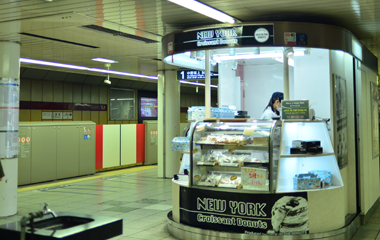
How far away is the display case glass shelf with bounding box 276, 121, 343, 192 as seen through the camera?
16.5ft

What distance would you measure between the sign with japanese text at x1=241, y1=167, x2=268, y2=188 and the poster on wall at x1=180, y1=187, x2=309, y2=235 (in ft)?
0.45

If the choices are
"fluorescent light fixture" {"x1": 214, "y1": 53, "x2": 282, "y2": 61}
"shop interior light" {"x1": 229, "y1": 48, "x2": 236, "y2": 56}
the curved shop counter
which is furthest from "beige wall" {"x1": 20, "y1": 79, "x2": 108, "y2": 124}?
the curved shop counter

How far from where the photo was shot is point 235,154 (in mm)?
5340

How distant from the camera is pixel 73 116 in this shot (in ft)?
49.1

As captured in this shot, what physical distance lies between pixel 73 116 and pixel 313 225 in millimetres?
11758

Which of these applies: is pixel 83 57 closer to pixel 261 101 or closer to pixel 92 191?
pixel 92 191

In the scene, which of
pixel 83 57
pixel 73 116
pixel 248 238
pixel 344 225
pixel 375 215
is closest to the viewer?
pixel 248 238

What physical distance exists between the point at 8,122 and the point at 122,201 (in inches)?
105

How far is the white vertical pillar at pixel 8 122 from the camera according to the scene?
666 centimetres

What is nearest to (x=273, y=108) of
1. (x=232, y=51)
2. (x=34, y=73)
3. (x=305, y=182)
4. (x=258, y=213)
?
(x=232, y=51)

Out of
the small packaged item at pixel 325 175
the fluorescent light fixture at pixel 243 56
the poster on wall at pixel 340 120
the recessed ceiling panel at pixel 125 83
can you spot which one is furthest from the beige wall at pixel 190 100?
the small packaged item at pixel 325 175

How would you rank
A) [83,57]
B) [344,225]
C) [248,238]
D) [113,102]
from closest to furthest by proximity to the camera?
1. [248,238]
2. [344,225]
3. [83,57]
4. [113,102]

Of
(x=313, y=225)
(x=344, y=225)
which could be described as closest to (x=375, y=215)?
(x=344, y=225)

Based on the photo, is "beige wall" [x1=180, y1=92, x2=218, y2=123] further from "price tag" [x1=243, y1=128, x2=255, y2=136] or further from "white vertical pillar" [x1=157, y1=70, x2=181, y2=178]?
"price tag" [x1=243, y1=128, x2=255, y2=136]
